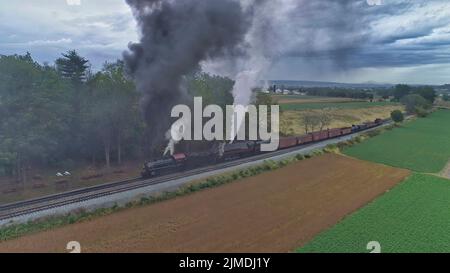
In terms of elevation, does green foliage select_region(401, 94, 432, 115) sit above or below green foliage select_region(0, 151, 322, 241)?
above

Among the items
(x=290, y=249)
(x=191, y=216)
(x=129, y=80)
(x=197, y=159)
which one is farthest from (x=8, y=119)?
(x=290, y=249)

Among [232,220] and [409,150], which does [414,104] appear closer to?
[409,150]

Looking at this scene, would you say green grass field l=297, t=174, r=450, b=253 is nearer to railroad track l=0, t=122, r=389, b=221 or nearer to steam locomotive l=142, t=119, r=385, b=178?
railroad track l=0, t=122, r=389, b=221

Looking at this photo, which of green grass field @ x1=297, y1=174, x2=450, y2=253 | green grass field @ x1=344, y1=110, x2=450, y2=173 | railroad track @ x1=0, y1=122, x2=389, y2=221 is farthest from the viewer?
green grass field @ x1=344, y1=110, x2=450, y2=173

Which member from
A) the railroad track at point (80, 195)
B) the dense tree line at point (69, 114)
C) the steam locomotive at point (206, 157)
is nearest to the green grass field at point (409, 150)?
the steam locomotive at point (206, 157)

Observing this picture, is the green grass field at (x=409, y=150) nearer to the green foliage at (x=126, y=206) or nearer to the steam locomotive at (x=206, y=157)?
the steam locomotive at (x=206, y=157)

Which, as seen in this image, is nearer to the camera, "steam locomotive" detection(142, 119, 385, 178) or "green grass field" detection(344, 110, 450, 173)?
"steam locomotive" detection(142, 119, 385, 178)

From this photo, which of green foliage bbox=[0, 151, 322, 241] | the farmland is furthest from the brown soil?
the farmland
